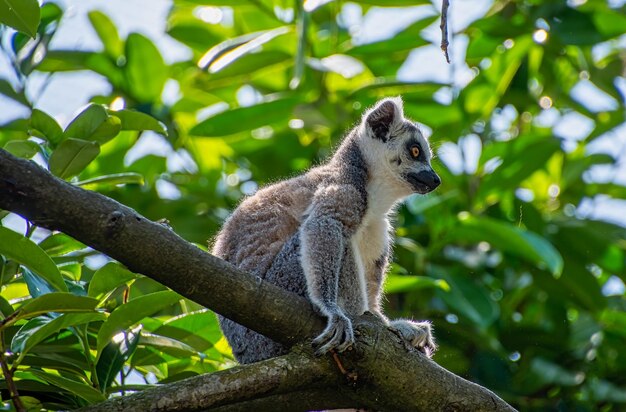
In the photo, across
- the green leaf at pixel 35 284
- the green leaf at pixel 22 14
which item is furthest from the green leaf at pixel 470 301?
the green leaf at pixel 22 14

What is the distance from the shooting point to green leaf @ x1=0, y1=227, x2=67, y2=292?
Answer: 2.90 meters

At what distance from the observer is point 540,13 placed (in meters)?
6.16

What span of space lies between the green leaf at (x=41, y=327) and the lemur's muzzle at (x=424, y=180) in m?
2.32

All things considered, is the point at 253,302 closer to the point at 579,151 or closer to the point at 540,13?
the point at 540,13

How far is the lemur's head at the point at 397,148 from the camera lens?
4.96m

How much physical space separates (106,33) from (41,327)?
3.86 meters

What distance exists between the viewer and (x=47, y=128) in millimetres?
3629

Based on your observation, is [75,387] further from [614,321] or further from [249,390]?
[614,321]

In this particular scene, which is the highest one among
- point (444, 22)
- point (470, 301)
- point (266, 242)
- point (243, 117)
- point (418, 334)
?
point (444, 22)

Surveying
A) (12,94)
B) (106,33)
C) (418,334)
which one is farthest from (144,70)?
(418,334)

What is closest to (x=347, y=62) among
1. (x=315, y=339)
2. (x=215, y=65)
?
(x=215, y=65)

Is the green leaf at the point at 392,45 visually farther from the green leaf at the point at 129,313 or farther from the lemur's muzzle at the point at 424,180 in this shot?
the green leaf at the point at 129,313

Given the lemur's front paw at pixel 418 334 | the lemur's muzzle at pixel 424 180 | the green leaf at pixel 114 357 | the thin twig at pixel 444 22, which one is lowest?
the lemur's front paw at pixel 418 334

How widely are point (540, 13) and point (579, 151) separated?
1237 mm
